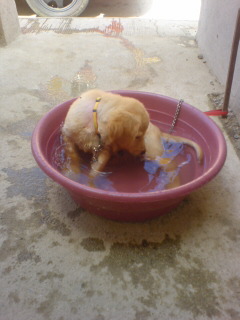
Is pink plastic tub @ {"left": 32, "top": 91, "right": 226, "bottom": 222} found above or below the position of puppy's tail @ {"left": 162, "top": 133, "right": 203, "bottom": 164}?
above

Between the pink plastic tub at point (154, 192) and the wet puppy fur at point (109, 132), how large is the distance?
0.12 m

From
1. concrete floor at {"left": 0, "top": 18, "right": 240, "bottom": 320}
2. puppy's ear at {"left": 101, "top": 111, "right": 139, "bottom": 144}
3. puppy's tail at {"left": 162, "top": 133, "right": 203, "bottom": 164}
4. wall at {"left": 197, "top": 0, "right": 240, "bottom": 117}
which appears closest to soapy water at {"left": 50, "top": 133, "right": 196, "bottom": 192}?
puppy's tail at {"left": 162, "top": 133, "right": 203, "bottom": 164}

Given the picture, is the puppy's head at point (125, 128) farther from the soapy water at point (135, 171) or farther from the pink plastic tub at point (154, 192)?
the pink plastic tub at point (154, 192)

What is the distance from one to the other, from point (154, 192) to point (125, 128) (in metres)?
0.45

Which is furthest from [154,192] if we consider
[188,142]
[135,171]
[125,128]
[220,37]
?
[220,37]

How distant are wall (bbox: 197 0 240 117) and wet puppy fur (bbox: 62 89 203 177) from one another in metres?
0.99

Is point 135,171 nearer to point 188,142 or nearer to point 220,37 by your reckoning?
point 188,142

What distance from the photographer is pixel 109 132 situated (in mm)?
1783

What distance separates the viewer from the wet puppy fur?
178 centimetres

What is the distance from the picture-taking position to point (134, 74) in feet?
12.1

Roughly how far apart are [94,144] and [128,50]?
8.85 ft

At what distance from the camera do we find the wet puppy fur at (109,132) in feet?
5.84

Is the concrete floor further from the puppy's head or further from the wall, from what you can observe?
the wall

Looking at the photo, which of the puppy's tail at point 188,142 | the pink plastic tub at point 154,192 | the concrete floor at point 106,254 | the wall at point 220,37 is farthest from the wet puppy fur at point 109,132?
the wall at point 220,37
